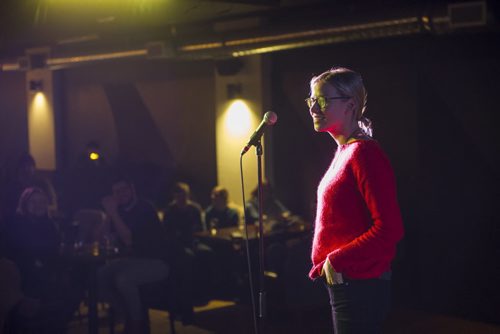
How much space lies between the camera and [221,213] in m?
7.22

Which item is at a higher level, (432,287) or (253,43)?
(253,43)

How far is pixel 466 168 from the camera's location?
5.98 meters

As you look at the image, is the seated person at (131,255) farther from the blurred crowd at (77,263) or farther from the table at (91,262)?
the table at (91,262)

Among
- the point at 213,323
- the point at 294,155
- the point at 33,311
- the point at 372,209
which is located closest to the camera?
the point at 372,209

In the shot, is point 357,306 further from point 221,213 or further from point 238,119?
point 238,119

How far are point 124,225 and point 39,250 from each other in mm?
628

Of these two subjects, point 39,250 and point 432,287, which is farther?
point 432,287

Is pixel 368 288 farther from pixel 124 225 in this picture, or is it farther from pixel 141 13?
pixel 141 13

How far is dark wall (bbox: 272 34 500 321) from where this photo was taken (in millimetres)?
5848

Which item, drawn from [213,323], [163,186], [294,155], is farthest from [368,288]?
[163,186]

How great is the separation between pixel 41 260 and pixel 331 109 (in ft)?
11.2

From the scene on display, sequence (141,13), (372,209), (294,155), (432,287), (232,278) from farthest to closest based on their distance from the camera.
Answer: (294,155) < (141,13) < (232,278) < (432,287) < (372,209)

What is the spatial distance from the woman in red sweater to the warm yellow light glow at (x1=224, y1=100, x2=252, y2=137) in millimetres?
5925

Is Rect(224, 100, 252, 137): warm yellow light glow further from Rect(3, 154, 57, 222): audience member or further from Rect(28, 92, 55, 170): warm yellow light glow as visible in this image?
Rect(28, 92, 55, 170): warm yellow light glow
